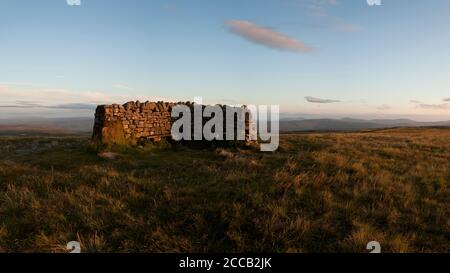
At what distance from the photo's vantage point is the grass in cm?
541

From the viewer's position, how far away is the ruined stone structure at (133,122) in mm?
14289

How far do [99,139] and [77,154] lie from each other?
46.1 inches

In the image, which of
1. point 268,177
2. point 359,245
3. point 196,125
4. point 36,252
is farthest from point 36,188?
point 196,125

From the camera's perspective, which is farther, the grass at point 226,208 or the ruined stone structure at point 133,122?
the ruined stone structure at point 133,122

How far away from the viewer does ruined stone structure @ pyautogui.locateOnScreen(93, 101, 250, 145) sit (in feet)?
46.9

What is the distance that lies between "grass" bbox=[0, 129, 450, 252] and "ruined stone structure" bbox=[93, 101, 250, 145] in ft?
12.1

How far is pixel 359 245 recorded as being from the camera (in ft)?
17.1

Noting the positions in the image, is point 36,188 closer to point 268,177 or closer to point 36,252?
point 36,252

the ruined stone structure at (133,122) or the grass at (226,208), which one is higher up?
the ruined stone structure at (133,122)

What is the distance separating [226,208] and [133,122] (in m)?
10.1

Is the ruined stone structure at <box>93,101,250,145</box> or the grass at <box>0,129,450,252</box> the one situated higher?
the ruined stone structure at <box>93,101,250,145</box>

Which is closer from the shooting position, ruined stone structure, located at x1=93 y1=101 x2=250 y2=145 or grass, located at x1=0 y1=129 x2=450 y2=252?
grass, located at x1=0 y1=129 x2=450 y2=252

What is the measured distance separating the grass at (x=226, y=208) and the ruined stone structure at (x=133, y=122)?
12.1ft

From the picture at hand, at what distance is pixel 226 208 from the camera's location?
6.51m
